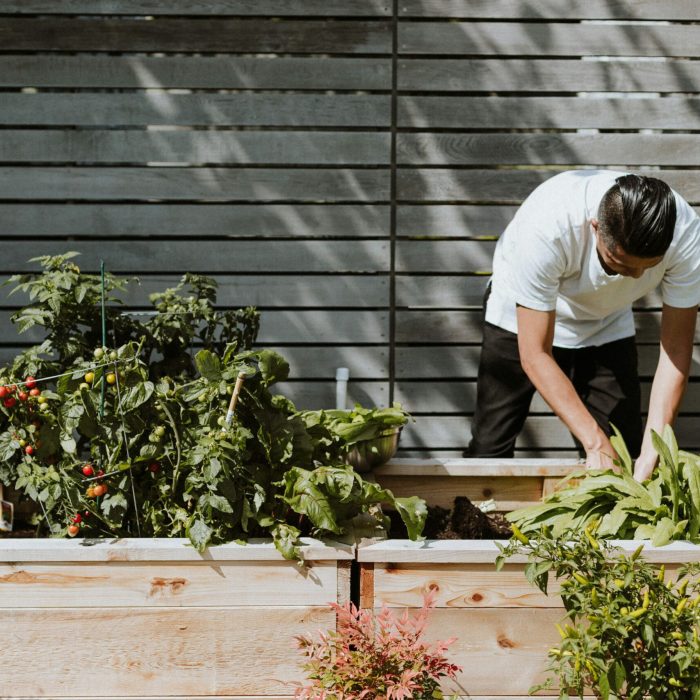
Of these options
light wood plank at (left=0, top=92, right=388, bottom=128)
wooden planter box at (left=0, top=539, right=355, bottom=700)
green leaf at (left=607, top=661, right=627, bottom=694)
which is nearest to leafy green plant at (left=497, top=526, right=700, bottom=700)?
green leaf at (left=607, top=661, right=627, bottom=694)

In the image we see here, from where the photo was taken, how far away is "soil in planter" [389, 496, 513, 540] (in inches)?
112

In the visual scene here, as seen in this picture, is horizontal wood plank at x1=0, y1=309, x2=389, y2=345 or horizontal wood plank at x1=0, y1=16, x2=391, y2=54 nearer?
horizontal wood plank at x1=0, y1=16, x2=391, y2=54

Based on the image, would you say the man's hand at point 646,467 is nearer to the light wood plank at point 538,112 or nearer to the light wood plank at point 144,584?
the light wood plank at point 144,584

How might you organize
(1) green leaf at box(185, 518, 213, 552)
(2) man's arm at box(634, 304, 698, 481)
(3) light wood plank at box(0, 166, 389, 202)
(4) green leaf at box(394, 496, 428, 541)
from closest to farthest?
(1) green leaf at box(185, 518, 213, 552) → (4) green leaf at box(394, 496, 428, 541) → (2) man's arm at box(634, 304, 698, 481) → (3) light wood plank at box(0, 166, 389, 202)

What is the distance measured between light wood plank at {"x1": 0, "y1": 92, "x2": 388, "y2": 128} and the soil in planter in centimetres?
192

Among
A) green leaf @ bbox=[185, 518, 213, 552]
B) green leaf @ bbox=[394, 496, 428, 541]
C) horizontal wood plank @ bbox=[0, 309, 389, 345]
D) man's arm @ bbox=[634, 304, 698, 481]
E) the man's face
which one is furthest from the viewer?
horizontal wood plank @ bbox=[0, 309, 389, 345]

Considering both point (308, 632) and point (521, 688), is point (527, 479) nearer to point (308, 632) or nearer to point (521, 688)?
Answer: point (521, 688)

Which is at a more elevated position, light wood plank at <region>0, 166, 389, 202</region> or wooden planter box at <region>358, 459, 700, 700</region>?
light wood plank at <region>0, 166, 389, 202</region>

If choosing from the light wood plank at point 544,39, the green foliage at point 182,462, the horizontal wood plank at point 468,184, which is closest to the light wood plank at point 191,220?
the horizontal wood plank at point 468,184

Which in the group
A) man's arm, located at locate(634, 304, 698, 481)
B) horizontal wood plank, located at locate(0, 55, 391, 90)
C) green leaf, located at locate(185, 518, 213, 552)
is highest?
horizontal wood plank, located at locate(0, 55, 391, 90)

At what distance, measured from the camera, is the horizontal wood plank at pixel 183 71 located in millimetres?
3725

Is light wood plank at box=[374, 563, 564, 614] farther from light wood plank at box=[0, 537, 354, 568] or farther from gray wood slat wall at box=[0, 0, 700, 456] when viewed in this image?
gray wood slat wall at box=[0, 0, 700, 456]

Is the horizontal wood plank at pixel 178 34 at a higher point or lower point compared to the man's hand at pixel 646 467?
higher

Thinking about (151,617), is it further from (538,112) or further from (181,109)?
(538,112)
